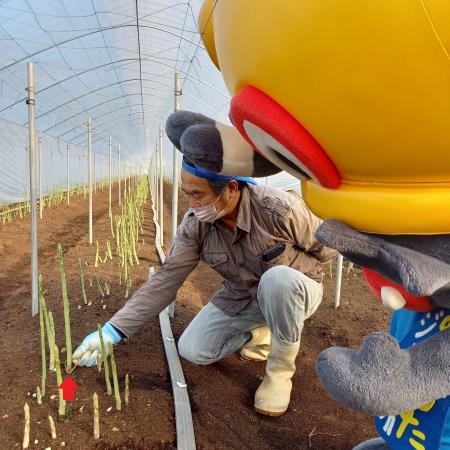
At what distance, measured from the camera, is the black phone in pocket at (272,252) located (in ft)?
4.89

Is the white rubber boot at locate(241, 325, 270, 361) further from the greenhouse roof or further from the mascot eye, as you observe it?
the greenhouse roof

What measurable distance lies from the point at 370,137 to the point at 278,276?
0.85 metres

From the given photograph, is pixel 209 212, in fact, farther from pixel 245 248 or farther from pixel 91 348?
pixel 91 348

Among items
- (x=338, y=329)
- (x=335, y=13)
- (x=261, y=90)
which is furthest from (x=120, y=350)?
(x=335, y=13)

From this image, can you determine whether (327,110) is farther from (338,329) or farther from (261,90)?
(338,329)

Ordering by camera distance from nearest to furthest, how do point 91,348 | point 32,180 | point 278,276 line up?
point 278,276, point 91,348, point 32,180

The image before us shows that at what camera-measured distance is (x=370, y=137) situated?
1.76 feet

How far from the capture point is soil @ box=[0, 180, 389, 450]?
1.24 metres

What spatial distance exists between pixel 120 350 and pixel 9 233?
330 centimetres

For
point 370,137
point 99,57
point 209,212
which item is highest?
point 99,57

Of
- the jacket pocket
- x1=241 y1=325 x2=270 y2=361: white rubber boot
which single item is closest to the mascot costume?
the jacket pocket

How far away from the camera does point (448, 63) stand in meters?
0.47

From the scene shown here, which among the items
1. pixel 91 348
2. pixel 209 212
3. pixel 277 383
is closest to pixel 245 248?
pixel 209 212

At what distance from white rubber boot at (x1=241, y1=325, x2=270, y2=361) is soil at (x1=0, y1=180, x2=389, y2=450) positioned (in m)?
0.04
